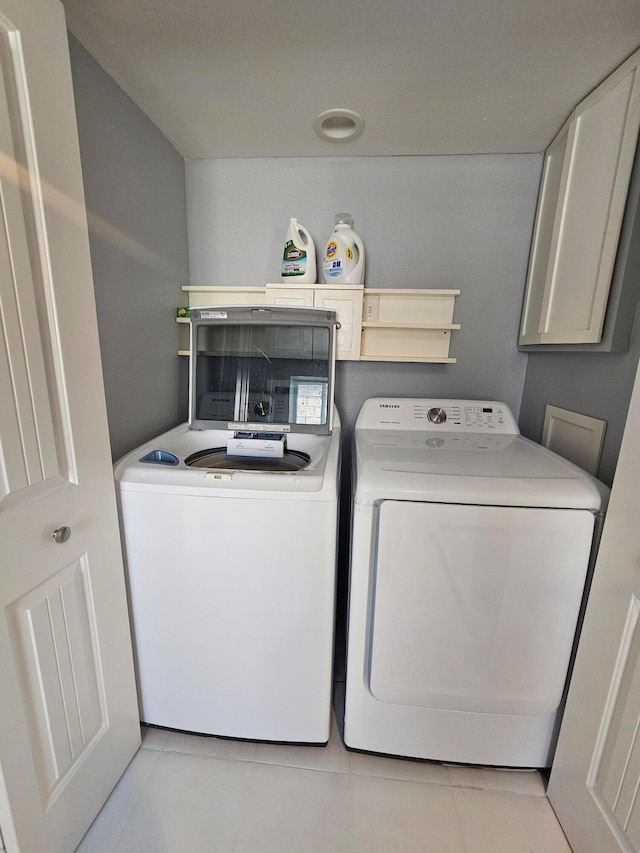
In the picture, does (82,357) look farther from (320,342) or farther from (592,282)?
(592,282)

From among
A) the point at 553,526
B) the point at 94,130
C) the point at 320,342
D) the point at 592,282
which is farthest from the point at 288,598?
the point at 94,130

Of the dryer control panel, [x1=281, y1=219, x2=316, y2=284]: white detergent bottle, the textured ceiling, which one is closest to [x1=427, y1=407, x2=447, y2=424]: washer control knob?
the dryer control panel

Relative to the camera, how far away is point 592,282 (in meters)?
1.37

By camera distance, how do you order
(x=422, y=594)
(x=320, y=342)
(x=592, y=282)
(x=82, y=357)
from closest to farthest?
(x=82, y=357) < (x=422, y=594) < (x=592, y=282) < (x=320, y=342)

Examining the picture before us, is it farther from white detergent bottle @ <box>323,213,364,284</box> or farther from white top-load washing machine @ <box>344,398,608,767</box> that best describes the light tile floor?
white detergent bottle @ <box>323,213,364,284</box>

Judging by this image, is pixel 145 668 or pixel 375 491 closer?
pixel 375 491

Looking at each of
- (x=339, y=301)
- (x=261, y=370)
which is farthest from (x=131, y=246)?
(x=339, y=301)

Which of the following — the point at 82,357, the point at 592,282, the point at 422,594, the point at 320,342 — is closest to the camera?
the point at 82,357

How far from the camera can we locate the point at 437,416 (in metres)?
1.83

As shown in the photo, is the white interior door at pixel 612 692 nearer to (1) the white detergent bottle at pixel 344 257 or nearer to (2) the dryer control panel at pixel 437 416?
(2) the dryer control panel at pixel 437 416

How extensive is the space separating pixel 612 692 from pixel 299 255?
2.08 meters

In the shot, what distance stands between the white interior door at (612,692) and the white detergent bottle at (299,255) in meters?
1.46

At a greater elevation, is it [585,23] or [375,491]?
[585,23]

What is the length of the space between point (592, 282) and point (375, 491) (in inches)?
45.5
